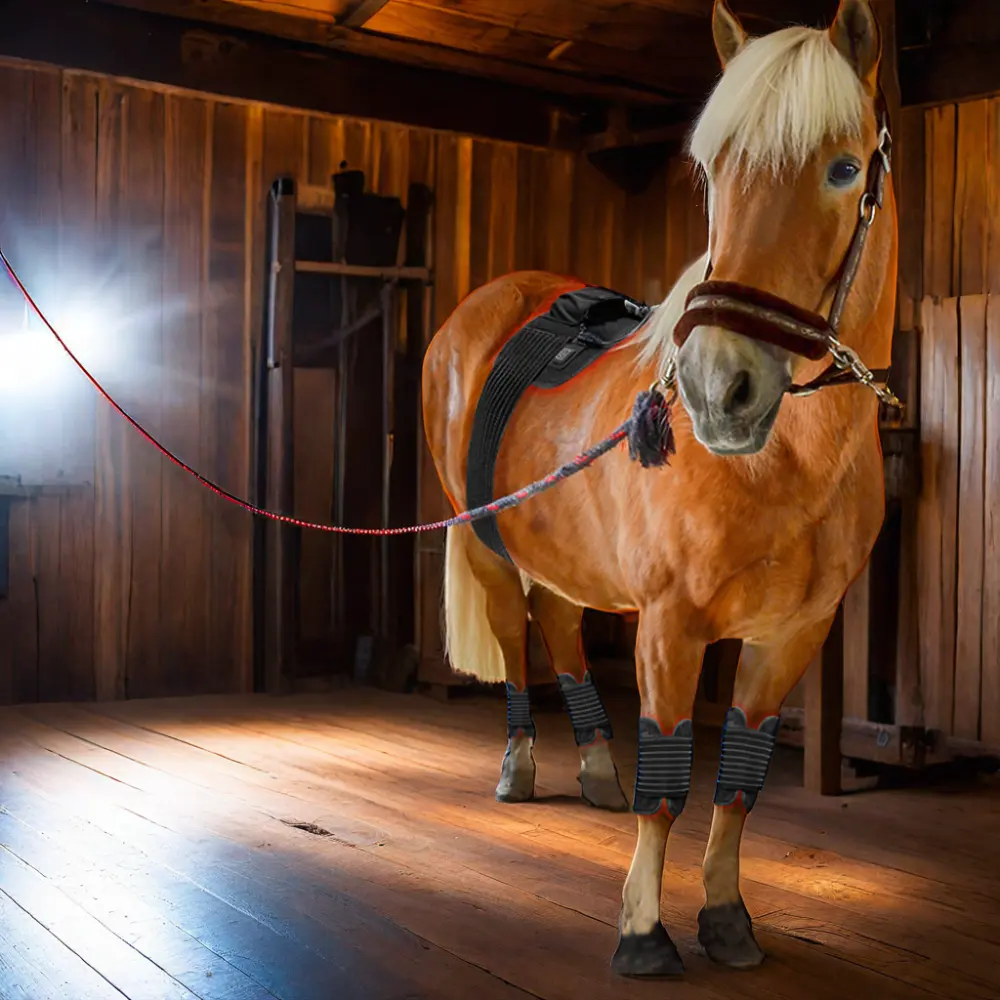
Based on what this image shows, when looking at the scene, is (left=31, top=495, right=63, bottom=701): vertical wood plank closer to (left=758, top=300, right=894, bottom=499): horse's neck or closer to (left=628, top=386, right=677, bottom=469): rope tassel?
(left=628, top=386, right=677, bottom=469): rope tassel

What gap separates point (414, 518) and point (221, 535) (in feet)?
2.80

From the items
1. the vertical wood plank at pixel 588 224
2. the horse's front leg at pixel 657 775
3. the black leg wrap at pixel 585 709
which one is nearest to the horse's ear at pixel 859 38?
the horse's front leg at pixel 657 775

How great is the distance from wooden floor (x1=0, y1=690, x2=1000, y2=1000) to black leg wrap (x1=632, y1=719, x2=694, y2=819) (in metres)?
0.31

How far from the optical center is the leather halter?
62.7 inches

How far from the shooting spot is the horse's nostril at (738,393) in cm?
157

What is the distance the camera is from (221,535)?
482 centimetres

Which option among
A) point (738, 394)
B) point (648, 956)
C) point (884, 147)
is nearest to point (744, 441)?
point (738, 394)

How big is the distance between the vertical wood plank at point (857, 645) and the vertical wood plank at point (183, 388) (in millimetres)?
2637

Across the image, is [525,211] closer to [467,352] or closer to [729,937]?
[467,352]

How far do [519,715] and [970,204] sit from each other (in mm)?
2129

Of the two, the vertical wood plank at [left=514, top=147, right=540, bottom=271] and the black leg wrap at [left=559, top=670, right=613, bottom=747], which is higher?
the vertical wood plank at [left=514, top=147, right=540, bottom=271]

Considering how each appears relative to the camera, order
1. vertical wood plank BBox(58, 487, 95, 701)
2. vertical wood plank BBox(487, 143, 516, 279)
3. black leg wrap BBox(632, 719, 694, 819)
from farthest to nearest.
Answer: vertical wood plank BBox(487, 143, 516, 279) → vertical wood plank BBox(58, 487, 95, 701) → black leg wrap BBox(632, 719, 694, 819)

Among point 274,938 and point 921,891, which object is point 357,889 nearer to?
point 274,938

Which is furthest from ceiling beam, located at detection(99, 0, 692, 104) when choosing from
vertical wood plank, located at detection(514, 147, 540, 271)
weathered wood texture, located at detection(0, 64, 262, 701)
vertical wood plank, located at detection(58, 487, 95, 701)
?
vertical wood plank, located at detection(58, 487, 95, 701)
